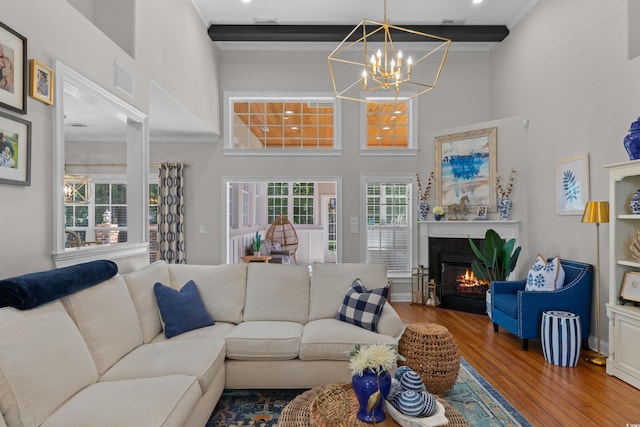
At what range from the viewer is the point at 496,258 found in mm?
4695

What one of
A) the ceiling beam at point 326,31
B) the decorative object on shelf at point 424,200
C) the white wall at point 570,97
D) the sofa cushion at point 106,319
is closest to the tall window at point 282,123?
the ceiling beam at point 326,31

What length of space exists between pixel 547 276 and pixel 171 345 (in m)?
3.64

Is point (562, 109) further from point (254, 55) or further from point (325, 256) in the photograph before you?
point (325, 256)

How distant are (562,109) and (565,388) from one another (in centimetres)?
295

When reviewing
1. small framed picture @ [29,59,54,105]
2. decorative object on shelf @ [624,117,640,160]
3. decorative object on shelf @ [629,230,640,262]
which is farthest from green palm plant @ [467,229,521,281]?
small framed picture @ [29,59,54,105]

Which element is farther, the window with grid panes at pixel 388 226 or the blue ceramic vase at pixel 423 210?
the window with grid panes at pixel 388 226

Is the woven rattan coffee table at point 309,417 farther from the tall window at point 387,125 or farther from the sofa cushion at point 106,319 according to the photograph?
the tall window at point 387,125

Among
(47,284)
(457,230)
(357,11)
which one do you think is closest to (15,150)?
(47,284)

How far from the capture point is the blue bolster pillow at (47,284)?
1730 mm

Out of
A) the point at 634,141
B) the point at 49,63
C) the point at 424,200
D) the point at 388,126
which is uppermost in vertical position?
the point at 388,126

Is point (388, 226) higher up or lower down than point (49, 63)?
lower down

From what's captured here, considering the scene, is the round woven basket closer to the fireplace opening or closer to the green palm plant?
the green palm plant

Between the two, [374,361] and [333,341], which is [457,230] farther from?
[374,361]

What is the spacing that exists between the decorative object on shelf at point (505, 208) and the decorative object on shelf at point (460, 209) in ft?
1.59
